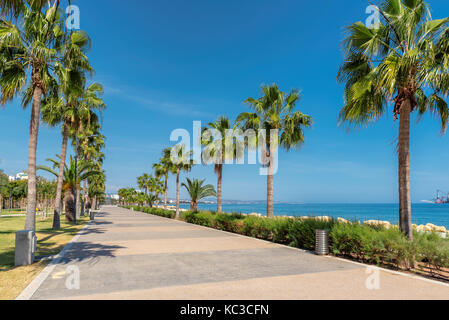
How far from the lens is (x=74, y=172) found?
2452 centimetres

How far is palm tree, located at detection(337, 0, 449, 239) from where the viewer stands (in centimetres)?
813

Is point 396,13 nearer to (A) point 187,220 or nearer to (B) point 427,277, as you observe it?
(B) point 427,277

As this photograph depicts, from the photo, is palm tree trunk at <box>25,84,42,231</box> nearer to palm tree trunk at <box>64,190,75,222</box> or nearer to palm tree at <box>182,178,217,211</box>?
palm tree trunk at <box>64,190,75,222</box>

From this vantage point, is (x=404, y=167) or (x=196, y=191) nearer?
(x=404, y=167)

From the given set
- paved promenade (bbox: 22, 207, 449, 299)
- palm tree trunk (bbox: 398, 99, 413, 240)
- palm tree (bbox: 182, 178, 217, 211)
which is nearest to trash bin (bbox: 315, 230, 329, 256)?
paved promenade (bbox: 22, 207, 449, 299)

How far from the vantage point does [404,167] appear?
28.3 ft

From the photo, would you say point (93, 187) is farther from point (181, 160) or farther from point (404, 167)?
point (404, 167)

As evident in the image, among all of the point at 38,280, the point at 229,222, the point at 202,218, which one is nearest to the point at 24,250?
the point at 38,280

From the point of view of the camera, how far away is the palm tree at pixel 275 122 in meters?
15.6

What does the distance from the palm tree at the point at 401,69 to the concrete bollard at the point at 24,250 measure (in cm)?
1038

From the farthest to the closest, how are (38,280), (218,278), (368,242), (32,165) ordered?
1. (32,165)
2. (368,242)
3. (218,278)
4. (38,280)

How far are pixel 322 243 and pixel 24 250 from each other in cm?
905

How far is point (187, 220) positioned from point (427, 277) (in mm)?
22197

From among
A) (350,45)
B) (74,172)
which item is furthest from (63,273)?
(74,172)
